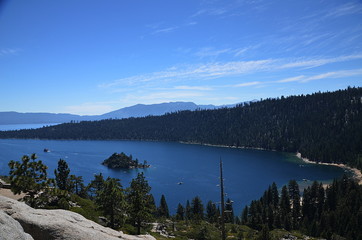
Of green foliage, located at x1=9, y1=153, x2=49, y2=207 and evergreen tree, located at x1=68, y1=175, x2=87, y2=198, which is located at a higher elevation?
green foliage, located at x1=9, y1=153, x2=49, y2=207

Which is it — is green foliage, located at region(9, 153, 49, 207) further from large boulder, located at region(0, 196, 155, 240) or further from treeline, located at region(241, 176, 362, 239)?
treeline, located at region(241, 176, 362, 239)

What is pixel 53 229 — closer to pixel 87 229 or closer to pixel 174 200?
pixel 87 229

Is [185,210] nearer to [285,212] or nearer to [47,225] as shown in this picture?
[285,212]

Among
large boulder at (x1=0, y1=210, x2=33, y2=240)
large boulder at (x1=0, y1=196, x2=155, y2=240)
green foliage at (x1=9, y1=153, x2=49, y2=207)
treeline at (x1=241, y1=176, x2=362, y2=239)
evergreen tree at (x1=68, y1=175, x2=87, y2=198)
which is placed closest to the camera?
large boulder at (x1=0, y1=210, x2=33, y2=240)

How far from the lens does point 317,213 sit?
367 ft

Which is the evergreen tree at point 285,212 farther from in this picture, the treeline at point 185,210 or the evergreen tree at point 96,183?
the evergreen tree at point 96,183

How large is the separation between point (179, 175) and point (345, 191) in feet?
342

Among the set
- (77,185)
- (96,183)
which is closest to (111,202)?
(96,183)

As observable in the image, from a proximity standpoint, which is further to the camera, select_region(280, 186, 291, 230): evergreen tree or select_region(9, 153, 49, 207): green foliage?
select_region(280, 186, 291, 230): evergreen tree

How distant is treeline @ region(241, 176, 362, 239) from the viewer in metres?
95.3

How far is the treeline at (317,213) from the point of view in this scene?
313 ft

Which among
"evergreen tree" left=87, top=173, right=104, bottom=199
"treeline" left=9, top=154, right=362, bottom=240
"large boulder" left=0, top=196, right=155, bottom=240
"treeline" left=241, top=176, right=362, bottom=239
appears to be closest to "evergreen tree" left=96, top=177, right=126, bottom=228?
"treeline" left=9, top=154, right=362, bottom=240

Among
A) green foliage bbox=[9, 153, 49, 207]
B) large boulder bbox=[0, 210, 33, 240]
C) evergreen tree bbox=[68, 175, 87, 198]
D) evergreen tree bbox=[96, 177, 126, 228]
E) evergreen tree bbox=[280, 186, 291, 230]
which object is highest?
large boulder bbox=[0, 210, 33, 240]

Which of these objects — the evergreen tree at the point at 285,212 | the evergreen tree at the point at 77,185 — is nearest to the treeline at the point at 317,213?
the evergreen tree at the point at 285,212
